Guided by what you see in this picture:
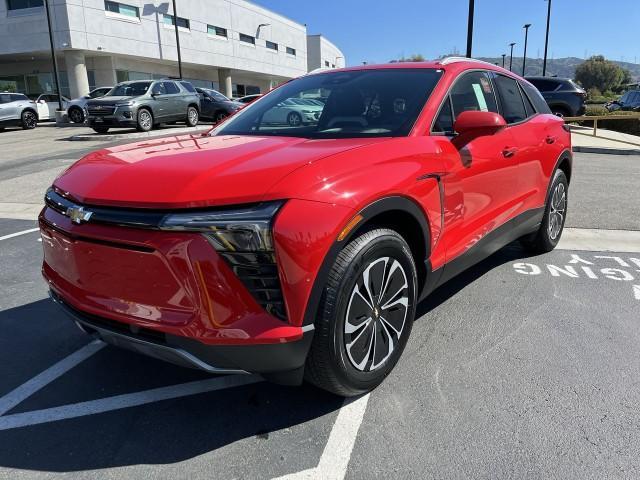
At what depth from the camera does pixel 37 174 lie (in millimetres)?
10273

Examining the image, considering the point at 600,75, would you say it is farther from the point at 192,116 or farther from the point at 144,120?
the point at 144,120

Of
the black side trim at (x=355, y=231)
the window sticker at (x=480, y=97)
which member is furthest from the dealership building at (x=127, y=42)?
the black side trim at (x=355, y=231)

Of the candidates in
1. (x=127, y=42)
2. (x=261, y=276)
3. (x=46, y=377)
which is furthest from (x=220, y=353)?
(x=127, y=42)

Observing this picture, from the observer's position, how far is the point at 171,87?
63.7 feet

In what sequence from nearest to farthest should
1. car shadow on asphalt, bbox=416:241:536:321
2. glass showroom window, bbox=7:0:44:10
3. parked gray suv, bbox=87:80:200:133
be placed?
car shadow on asphalt, bbox=416:241:536:321 < parked gray suv, bbox=87:80:200:133 < glass showroom window, bbox=7:0:44:10

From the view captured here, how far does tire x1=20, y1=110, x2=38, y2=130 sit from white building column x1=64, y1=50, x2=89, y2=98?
8.43 m

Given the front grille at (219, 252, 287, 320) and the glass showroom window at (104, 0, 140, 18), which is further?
the glass showroom window at (104, 0, 140, 18)

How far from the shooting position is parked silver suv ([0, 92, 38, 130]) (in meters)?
22.7

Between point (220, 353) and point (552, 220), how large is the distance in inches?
161

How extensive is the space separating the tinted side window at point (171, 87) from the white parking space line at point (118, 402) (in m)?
18.0

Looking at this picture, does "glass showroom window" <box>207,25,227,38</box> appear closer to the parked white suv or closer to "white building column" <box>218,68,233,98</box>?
"white building column" <box>218,68,233,98</box>

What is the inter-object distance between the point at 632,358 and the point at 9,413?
11.4 feet

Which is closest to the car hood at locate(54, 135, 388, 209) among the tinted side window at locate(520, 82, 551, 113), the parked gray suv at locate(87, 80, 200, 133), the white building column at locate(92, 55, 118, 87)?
the tinted side window at locate(520, 82, 551, 113)

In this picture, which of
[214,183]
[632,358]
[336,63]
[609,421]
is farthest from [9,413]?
[336,63]
